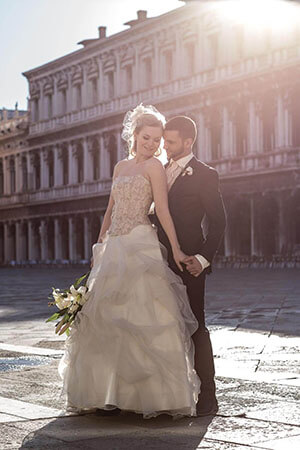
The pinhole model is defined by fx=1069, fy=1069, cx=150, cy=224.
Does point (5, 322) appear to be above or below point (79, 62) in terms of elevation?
below

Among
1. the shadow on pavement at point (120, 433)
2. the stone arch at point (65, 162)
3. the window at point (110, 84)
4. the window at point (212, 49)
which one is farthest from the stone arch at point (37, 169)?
the shadow on pavement at point (120, 433)

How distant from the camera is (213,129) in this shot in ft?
129

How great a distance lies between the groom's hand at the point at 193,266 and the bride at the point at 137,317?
0.04m

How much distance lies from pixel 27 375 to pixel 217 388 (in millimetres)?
1441

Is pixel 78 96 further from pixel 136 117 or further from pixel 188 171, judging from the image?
pixel 188 171

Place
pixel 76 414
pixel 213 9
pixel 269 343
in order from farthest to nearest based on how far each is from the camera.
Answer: pixel 213 9 < pixel 269 343 < pixel 76 414

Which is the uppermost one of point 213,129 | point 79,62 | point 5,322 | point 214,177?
point 79,62

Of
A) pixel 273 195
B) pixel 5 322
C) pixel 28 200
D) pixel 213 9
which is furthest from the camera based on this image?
pixel 28 200

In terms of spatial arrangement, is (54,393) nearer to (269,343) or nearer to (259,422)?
(259,422)

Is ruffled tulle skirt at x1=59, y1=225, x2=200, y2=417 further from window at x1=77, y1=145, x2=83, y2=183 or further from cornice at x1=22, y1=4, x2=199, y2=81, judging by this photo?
window at x1=77, y1=145, x2=83, y2=183

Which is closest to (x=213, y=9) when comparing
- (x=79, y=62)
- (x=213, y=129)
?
(x=213, y=129)

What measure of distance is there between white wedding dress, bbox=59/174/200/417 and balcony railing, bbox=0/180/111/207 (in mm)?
39475

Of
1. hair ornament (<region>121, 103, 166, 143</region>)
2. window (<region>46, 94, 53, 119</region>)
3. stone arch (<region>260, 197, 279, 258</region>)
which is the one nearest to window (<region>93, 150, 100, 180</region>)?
window (<region>46, 94, 53, 119</region>)

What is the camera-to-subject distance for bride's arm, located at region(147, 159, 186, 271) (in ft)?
18.8
